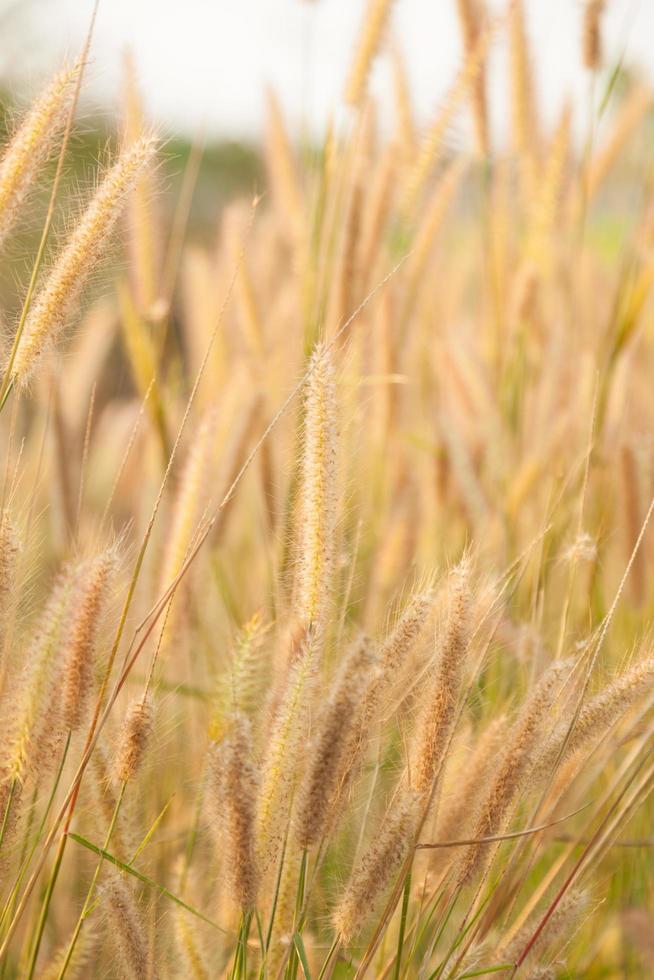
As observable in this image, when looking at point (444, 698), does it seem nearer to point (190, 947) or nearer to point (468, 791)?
point (468, 791)

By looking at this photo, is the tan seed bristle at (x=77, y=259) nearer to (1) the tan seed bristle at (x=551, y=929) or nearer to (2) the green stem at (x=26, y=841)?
(2) the green stem at (x=26, y=841)

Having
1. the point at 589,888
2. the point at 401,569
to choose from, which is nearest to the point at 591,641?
the point at 589,888

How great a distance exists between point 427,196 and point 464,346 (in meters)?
0.33

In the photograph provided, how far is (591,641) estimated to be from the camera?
726 mm

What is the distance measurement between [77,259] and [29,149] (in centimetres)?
8

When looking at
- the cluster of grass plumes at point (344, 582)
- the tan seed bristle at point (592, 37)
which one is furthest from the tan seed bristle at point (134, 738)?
the tan seed bristle at point (592, 37)

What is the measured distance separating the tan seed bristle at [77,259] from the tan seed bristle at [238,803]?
0.30m

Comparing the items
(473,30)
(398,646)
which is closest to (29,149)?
(398,646)

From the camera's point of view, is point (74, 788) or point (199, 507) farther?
point (199, 507)

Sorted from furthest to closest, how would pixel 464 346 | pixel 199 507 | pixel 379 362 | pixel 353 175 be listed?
pixel 464 346
pixel 379 362
pixel 353 175
pixel 199 507

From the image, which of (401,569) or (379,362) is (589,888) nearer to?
(401,569)

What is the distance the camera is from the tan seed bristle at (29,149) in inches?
28.5

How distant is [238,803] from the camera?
0.63 meters

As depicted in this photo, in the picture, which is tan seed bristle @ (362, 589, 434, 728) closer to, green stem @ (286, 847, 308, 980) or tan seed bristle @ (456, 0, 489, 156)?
green stem @ (286, 847, 308, 980)
